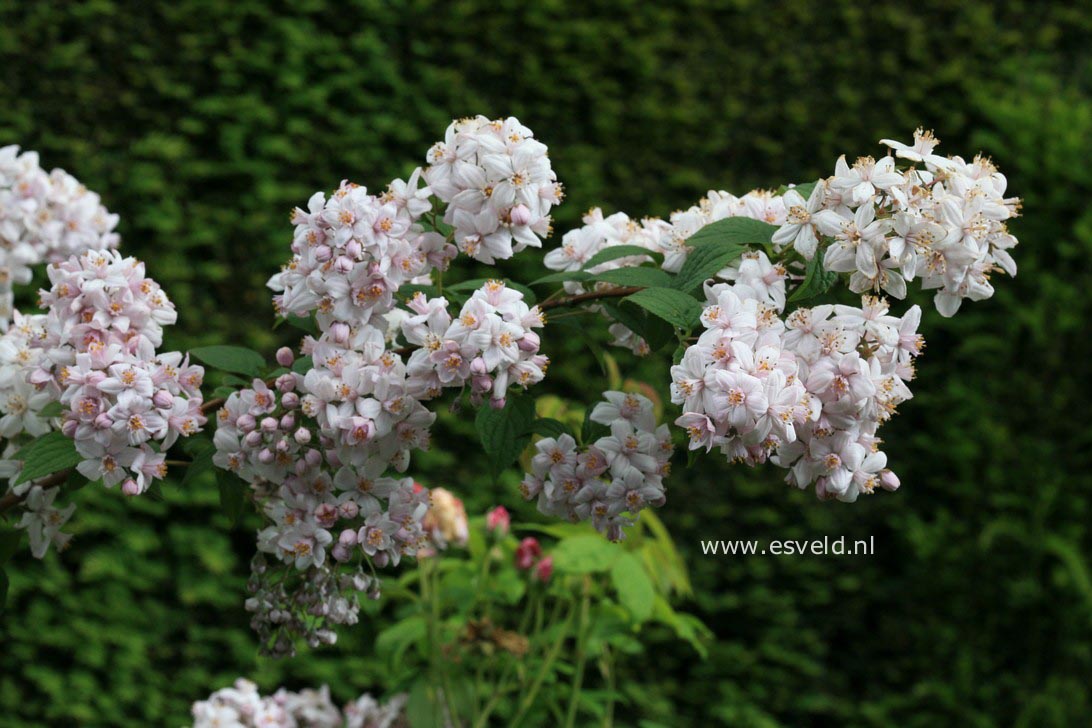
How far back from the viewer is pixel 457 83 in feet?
9.94

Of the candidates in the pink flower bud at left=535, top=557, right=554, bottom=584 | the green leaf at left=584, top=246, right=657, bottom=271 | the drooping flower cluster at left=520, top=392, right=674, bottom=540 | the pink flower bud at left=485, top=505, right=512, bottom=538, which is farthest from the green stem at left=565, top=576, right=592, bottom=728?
the green leaf at left=584, top=246, right=657, bottom=271

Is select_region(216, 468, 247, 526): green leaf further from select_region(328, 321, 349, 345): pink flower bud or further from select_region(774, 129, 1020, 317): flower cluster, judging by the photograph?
select_region(774, 129, 1020, 317): flower cluster

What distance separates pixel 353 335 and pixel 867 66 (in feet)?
8.94

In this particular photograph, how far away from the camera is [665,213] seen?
10.6 feet

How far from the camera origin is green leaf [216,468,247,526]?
1242 millimetres

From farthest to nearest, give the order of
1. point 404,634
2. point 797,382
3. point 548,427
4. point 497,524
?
1. point 404,634
2. point 497,524
3. point 548,427
4. point 797,382

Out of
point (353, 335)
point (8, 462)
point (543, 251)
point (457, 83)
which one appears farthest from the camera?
point (543, 251)

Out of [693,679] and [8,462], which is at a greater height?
[8,462]

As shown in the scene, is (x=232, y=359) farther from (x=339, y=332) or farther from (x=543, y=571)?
(x=543, y=571)

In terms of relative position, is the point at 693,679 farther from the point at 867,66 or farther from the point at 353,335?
the point at 353,335

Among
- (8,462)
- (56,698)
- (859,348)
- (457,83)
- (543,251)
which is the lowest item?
(56,698)

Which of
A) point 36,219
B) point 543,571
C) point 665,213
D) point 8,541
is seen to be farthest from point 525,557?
point 665,213

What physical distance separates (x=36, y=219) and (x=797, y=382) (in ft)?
3.81

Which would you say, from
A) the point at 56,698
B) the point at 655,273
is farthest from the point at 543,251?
the point at 655,273
